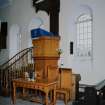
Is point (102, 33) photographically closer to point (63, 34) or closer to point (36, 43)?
point (63, 34)

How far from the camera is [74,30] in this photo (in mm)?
7707

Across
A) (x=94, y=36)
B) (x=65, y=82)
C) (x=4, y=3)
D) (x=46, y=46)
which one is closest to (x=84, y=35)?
(x=94, y=36)

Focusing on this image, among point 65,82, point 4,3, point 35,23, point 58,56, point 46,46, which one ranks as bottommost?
point 65,82

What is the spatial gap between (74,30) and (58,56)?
174cm

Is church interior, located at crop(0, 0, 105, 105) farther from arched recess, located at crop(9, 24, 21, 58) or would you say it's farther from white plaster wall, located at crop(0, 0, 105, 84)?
arched recess, located at crop(9, 24, 21, 58)

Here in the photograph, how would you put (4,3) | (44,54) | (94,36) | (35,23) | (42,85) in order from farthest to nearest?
(4,3) → (35,23) → (94,36) → (44,54) → (42,85)

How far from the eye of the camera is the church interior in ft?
18.6

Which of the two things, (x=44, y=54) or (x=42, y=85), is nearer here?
(x=42, y=85)

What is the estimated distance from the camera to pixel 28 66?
7453mm

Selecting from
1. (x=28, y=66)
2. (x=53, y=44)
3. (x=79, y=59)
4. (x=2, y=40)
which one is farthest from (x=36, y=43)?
(x=2, y=40)

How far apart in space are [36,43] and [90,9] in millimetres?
2347

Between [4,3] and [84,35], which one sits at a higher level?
[4,3]

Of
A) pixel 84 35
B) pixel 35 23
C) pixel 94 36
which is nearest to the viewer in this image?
pixel 94 36

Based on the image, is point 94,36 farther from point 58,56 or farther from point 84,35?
point 58,56
